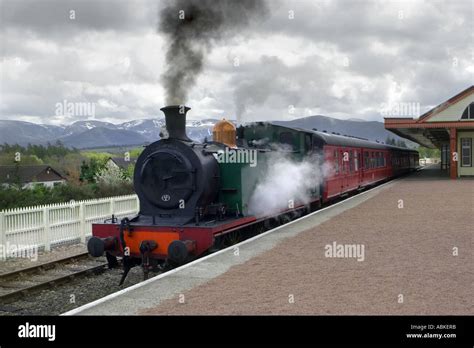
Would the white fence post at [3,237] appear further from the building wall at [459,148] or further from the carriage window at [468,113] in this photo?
the building wall at [459,148]

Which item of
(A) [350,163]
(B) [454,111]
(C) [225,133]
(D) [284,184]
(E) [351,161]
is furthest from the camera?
(B) [454,111]

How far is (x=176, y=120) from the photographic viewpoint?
9.20 metres

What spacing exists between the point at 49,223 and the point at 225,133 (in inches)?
225

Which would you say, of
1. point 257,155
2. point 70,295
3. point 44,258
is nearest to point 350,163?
point 257,155

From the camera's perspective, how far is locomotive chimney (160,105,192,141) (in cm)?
910

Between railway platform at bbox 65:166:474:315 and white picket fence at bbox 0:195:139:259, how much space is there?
19.5 ft

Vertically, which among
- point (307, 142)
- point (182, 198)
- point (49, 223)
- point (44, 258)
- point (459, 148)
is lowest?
point (44, 258)

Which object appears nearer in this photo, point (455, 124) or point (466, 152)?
point (455, 124)

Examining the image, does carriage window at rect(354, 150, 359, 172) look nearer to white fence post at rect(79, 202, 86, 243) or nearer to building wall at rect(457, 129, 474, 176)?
white fence post at rect(79, 202, 86, 243)

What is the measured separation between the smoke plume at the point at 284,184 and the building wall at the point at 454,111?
1986cm

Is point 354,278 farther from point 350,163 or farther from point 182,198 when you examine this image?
point 350,163

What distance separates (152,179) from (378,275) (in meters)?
4.61

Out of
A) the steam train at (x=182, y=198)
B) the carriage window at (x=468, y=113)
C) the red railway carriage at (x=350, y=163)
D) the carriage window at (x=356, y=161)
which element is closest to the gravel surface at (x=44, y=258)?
the steam train at (x=182, y=198)
